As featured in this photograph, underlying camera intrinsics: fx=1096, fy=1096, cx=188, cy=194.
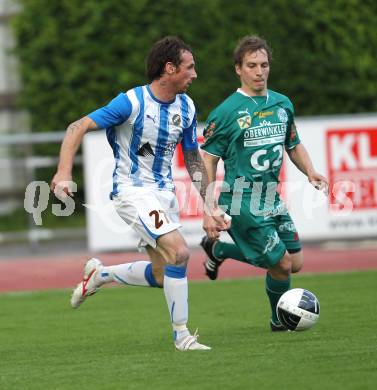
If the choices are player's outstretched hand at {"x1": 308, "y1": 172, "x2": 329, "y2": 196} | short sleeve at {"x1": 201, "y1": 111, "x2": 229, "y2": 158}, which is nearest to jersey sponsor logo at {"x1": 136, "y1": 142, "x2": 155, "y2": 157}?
short sleeve at {"x1": 201, "y1": 111, "x2": 229, "y2": 158}

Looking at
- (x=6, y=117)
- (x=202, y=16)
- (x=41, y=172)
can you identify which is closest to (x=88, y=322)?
(x=41, y=172)

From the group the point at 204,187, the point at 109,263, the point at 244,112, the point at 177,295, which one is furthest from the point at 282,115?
the point at 109,263

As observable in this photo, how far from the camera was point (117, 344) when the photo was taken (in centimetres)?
791

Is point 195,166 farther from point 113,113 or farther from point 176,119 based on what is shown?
point 113,113

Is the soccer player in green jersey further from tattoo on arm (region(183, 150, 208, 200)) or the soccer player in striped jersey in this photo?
the soccer player in striped jersey

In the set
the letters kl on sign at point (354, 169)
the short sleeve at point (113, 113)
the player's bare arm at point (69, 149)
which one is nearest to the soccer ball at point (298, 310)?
the short sleeve at point (113, 113)

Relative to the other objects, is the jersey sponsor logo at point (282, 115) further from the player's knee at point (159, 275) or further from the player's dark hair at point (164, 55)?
the player's knee at point (159, 275)

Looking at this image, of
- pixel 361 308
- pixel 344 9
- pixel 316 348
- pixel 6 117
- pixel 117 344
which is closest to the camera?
→ pixel 316 348

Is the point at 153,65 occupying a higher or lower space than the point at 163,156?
higher

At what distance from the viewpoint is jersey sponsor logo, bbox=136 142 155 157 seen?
24.5 feet

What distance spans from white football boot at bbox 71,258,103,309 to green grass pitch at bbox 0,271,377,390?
32 centimetres

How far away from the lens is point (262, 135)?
810 centimetres

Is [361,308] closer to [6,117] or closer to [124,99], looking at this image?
[124,99]

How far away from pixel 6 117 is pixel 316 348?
1653cm
